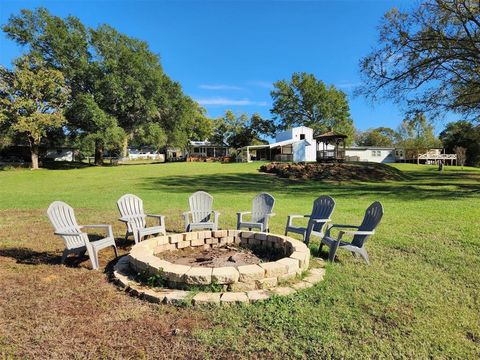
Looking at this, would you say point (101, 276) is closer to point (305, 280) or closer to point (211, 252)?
point (211, 252)

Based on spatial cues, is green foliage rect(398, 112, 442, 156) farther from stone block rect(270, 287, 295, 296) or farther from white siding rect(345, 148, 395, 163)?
stone block rect(270, 287, 295, 296)

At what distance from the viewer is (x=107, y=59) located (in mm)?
32812

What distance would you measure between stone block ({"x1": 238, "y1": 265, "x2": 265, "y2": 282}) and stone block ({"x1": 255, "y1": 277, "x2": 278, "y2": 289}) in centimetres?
5

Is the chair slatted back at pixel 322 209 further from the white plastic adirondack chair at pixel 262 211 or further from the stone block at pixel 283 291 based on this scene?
the stone block at pixel 283 291

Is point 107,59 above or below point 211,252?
above

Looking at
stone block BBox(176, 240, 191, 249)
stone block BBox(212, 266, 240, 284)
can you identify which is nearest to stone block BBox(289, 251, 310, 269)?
stone block BBox(212, 266, 240, 284)

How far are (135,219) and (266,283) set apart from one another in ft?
10.6

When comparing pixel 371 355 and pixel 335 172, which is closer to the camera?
pixel 371 355

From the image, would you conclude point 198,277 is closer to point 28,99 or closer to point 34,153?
point 28,99

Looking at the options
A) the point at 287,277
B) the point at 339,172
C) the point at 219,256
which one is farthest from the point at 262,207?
the point at 339,172

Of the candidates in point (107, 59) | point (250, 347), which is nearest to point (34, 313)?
point (250, 347)

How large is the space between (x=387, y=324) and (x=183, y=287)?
7.17 ft

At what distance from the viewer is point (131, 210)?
20.3 feet

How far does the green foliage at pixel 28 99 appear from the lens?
27.6 meters
